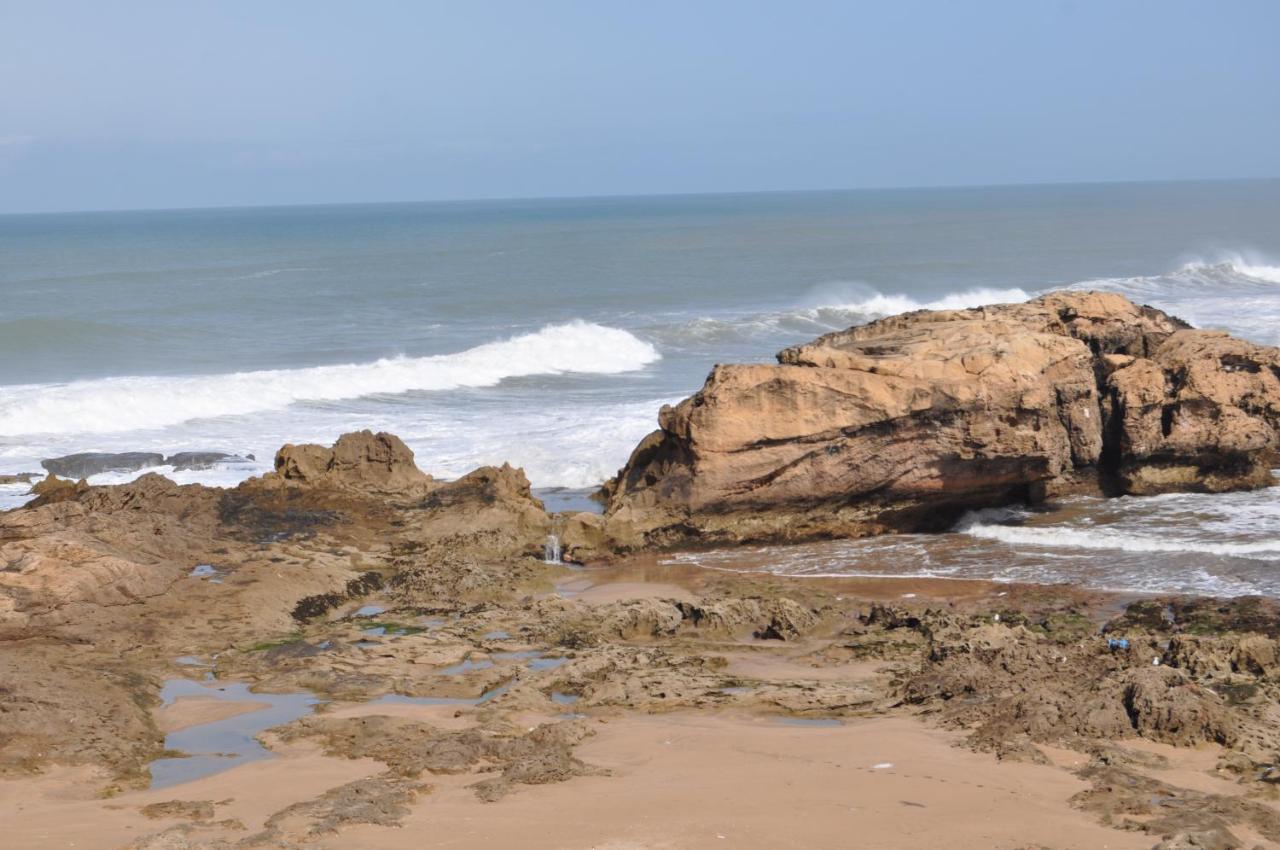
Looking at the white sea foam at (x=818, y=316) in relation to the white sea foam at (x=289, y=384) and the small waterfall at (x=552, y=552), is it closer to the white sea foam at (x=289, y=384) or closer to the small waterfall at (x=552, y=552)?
the white sea foam at (x=289, y=384)

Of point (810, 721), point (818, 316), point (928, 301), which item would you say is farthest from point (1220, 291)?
point (810, 721)

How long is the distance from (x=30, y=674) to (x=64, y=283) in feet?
173

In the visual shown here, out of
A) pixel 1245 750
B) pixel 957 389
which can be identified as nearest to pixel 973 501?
pixel 957 389

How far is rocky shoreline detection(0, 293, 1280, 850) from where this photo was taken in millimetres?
8492

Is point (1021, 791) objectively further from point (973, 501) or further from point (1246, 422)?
point (1246, 422)

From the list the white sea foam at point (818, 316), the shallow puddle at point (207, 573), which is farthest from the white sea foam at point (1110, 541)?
the white sea foam at point (818, 316)

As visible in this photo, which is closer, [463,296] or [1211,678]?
[1211,678]

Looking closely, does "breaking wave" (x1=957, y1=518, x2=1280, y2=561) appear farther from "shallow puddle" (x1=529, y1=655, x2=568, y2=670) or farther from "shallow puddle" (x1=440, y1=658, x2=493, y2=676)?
"shallow puddle" (x1=440, y1=658, x2=493, y2=676)

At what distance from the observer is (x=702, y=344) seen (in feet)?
119

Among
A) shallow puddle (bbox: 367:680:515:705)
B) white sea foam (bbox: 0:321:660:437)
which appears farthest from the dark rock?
shallow puddle (bbox: 367:680:515:705)

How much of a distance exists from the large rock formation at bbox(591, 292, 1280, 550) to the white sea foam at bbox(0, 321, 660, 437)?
12231 millimetres

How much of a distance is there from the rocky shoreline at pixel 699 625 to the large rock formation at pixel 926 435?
0.13 feet

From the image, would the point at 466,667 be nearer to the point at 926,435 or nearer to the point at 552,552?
the point at 552,552

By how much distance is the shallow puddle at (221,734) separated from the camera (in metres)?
9.20
